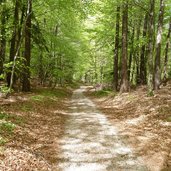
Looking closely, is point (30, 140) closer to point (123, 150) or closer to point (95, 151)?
point (95, 151)

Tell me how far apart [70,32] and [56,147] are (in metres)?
29.7

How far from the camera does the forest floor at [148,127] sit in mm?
8039

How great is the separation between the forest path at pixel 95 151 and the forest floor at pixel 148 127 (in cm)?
39

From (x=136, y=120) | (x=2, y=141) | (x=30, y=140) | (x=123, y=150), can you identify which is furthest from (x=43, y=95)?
(x=123, y=150)

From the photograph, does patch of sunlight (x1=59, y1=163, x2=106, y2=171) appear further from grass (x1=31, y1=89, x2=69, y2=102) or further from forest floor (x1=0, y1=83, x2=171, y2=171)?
grass (x1=31, y1=89, x2=69, y2=102)

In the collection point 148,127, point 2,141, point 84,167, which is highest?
point 2,141

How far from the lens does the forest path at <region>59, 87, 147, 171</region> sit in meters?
7.19

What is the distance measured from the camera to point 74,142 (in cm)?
961

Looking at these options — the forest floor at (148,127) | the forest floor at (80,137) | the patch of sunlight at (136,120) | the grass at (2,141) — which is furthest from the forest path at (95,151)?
the grass at (2,141)

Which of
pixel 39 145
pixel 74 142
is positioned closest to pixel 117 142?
pixel 74 142

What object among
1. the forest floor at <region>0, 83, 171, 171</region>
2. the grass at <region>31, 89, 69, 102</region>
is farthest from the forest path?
the grass at <region>31, 89, 69, 102</region>

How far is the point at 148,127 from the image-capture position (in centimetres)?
1191

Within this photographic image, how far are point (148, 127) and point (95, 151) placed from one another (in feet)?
13.9

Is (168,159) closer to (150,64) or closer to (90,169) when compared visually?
(90,169)
